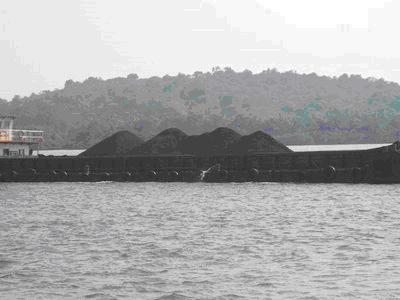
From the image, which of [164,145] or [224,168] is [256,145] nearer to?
[224,168]

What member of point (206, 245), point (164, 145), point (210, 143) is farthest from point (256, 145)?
point (206, 245)

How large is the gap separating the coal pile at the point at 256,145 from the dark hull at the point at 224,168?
18.6 feet

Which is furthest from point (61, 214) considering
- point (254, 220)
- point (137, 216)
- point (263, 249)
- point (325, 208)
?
point (263, 249)

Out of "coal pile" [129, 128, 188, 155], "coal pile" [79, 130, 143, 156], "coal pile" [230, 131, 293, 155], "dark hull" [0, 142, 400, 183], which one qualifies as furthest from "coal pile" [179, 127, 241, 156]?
"coal pile" [79, 130, 143, 156]

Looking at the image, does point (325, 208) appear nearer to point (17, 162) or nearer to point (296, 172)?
point (296, 172)

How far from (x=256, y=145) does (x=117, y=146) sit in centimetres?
1513

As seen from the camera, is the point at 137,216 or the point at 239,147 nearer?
the point at 137,216

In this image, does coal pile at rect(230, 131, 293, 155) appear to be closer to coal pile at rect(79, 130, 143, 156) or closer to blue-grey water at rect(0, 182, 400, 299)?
blue-grey water at rect(0, 182, 400, 299)

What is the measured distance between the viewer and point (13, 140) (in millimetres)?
67938

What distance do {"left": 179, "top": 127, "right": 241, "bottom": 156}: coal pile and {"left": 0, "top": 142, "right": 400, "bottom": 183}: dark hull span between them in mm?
5834

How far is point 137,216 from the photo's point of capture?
143 feet

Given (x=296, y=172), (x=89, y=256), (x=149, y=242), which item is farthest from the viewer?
(x=296, y=172)

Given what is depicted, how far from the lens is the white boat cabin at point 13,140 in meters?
67.4

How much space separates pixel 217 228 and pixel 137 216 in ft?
24.9
